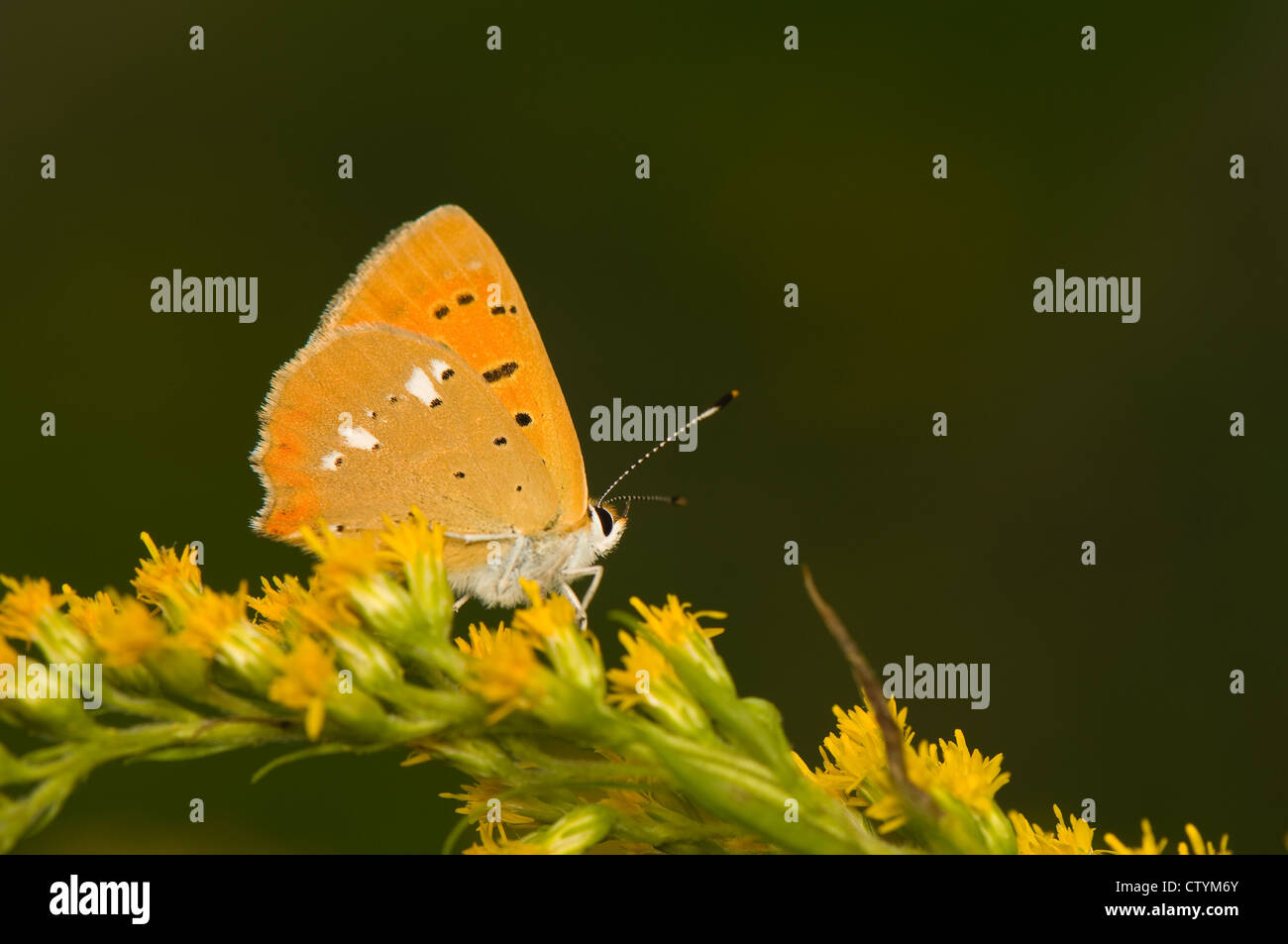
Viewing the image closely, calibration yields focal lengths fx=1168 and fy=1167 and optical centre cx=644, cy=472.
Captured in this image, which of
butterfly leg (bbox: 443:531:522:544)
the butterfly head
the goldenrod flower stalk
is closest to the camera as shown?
the goldenrod flower stalk

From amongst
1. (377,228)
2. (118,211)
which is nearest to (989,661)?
(377,228)

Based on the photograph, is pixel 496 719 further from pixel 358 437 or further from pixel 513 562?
pixel 358 437

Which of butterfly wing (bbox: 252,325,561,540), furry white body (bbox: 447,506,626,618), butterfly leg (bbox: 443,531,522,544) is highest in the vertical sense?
butterfly wing (bbox: 252,325,561,540)

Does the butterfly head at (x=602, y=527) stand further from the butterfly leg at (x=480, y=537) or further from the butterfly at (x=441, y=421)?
the butterfly leg at (x=480, y=537)

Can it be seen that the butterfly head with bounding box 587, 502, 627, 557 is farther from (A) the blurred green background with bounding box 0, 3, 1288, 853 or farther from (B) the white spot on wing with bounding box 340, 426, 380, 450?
(A) the blurred green background with bounding box 0, 3, 1288, 853

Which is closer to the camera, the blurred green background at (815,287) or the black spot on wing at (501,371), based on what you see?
the black spot on wing at (501,371)

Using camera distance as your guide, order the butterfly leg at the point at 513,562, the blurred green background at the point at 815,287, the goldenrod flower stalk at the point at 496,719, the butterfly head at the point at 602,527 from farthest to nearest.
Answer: the blurred green background at the point at 815,287
the butterfly head at the point at 602,527
the butterfly leg at the point at 513,562
the goldenrod flower stalk at the point at 496,719

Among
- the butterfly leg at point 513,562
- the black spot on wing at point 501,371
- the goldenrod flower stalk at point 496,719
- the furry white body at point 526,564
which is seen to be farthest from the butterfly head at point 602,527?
the goldenrod flower stalk at point 496,719

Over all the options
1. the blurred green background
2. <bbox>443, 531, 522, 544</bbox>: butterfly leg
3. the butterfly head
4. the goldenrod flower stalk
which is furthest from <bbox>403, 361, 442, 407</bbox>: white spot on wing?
the blurred green background
